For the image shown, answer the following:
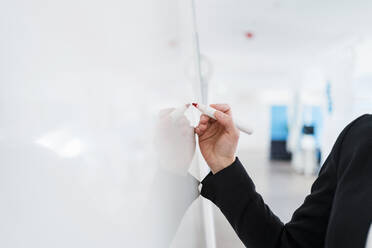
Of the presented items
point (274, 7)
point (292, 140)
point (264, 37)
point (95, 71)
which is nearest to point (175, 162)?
point (95, 71)

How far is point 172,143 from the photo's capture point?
360 mm

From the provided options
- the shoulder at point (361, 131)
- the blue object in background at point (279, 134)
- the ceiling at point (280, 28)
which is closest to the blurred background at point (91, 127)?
the shoulder at point (361, 131)

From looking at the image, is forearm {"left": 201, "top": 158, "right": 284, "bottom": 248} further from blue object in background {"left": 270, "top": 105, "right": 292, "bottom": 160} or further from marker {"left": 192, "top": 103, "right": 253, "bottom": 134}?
blue object in background {"left": 270, "top": 105, "right": 292, "bottom": 160}

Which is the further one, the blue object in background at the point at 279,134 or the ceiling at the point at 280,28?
the blue object in background at the point at 279,134

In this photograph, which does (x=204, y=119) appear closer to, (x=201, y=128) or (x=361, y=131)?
(x=201, y=128)

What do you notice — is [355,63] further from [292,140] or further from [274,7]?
[292,140]

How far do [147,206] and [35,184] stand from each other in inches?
5.9

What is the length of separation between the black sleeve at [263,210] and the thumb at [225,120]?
0.21ft

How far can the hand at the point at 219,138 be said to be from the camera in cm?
49

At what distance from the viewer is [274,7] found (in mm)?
2318

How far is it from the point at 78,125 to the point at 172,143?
0.22 m

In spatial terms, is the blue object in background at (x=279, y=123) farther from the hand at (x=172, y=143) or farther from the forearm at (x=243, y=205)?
the hand at (x=172, y=143)

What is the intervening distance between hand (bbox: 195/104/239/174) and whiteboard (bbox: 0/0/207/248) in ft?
0.73

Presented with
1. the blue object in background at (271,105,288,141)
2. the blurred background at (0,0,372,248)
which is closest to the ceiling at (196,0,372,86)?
the blurred background at (0,0,372,248)
